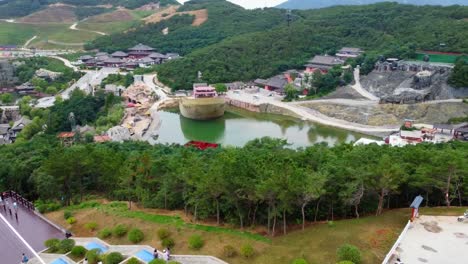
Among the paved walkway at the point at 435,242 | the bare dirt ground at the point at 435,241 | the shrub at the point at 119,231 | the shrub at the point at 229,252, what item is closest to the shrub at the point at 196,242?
the shrub at the point at 229,252

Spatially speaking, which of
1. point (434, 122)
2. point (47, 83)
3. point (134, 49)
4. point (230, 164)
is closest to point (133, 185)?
point (230, 164)

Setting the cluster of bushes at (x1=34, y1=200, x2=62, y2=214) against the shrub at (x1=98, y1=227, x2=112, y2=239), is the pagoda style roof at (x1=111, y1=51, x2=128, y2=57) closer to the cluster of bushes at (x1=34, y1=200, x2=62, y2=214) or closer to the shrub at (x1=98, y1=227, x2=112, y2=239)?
the cluster of bushes at (x1=34, y1=200, x2=62, y2=214)

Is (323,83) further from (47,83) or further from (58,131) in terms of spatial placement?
(47,83)

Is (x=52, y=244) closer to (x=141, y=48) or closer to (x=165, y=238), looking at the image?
(x=165, y=238)

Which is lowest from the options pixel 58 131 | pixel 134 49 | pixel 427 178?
pixel 58 131

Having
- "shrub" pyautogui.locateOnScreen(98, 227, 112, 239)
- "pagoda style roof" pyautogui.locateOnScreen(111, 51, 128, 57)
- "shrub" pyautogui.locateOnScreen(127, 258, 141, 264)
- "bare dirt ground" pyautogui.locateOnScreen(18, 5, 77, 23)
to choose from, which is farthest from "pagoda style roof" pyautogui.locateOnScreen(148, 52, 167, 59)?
"shrub" pyautogui.locateOnScreen(127, 258, 141, 264)

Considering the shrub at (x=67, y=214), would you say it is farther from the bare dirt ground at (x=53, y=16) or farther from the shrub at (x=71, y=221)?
the bare dirt ground at (x=53, y=16)

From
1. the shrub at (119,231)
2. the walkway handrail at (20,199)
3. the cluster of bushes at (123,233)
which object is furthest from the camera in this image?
the walkway handrail at (20,199)
